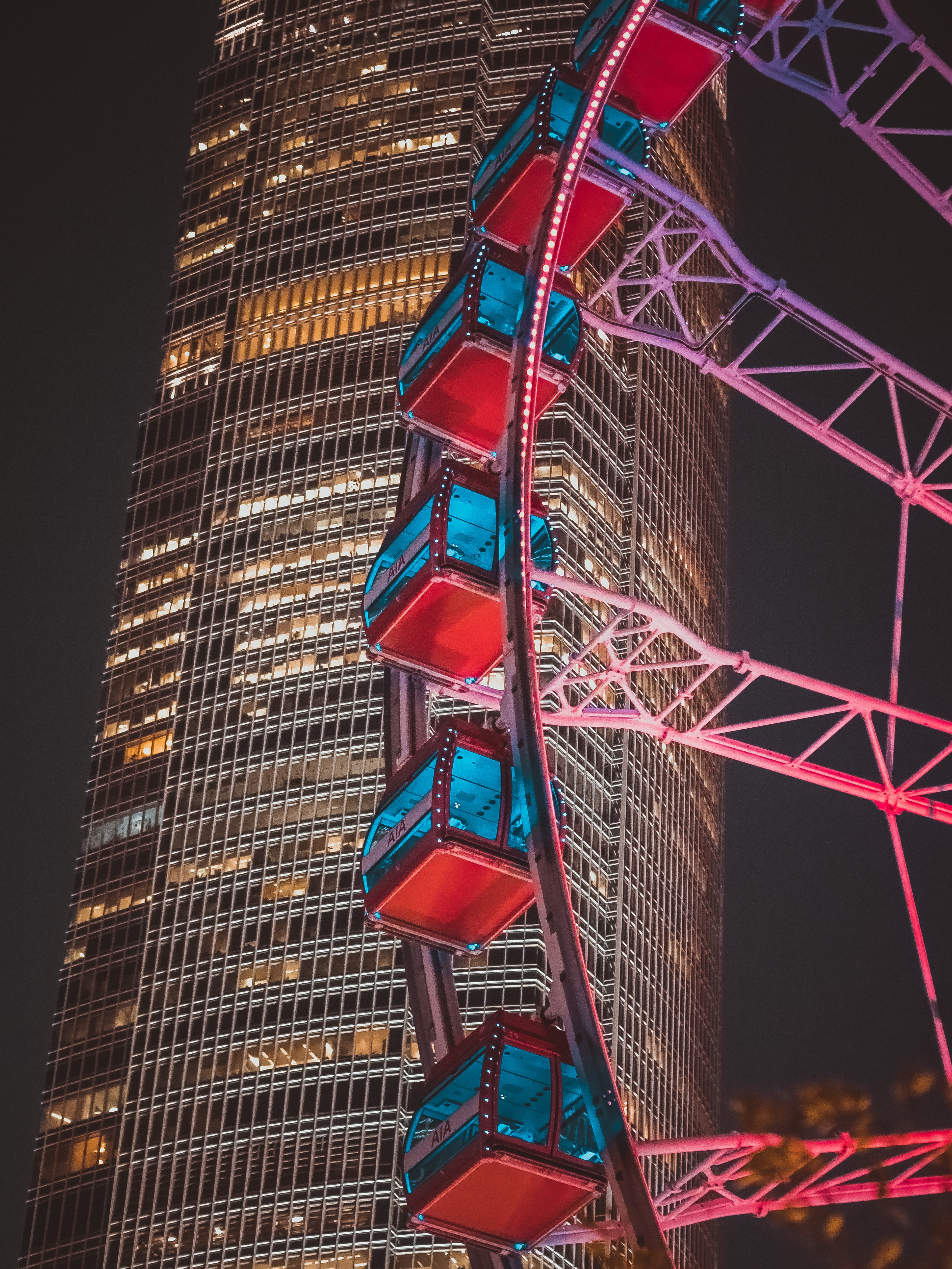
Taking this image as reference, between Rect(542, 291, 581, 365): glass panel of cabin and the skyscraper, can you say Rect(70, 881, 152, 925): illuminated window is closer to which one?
the skyscraper

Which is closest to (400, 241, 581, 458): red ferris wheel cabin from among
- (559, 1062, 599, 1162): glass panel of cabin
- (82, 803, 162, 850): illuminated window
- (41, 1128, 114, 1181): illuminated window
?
(559, 1062, 599, 1162): glass panel of cabin

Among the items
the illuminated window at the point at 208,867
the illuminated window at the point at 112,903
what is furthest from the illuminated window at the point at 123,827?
the illuminated window at the point at 208,867

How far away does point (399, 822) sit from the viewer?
27.0 meters

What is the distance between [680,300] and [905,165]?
112m

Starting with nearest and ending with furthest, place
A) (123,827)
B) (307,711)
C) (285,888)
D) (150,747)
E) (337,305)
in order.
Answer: (285,888) → (307,711) → (123,827) → (150,747) → (337,305)

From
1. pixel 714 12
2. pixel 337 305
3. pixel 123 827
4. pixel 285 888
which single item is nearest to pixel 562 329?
pixel 714 12

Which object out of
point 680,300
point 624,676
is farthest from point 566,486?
point 624,676

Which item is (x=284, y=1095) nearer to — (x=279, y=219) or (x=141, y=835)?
(x=141, y=835)

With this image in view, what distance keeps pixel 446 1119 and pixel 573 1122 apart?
164cm

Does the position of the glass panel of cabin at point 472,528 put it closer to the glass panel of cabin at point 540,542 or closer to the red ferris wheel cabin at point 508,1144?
the glass panel of cabin at point 540,542

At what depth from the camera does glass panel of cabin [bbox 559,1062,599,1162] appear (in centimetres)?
→ 2256

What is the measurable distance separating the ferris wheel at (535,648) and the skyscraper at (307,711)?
7114 cm

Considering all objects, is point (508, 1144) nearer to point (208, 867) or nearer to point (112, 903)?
point (208, 867)

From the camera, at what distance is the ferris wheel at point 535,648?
22734mm
